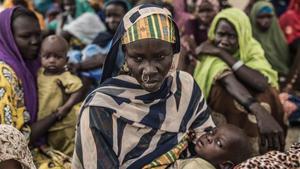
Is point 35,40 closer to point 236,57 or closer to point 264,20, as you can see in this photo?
point 236,57

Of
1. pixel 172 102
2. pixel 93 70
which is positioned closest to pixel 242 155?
pixel 172 102

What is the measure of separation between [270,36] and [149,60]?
336 centimetres

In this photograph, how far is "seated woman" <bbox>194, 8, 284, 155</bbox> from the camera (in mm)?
4016

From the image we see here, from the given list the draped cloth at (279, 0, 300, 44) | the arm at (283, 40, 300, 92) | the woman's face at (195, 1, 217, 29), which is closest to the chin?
the woman's face at (195, 1, 217, 29)

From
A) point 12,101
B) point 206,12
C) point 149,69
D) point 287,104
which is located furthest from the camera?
point 206,12

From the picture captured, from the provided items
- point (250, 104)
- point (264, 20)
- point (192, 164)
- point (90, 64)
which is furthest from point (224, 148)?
point (264, 20)

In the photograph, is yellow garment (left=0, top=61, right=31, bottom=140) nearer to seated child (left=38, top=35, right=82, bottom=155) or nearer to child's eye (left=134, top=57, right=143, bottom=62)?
Result: seated child (left=38, top=35, right=82, bottom=155)

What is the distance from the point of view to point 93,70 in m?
4.95

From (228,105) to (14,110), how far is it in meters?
1.54

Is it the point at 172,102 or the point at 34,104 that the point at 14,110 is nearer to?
the point at 34,104

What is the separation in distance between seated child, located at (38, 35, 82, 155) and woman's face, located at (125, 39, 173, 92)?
127cm

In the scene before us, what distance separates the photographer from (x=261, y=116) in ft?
11.9

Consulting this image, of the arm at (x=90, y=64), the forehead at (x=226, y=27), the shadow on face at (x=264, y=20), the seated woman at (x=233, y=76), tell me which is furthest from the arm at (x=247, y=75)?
the shadow on face at (x=264, y=20)

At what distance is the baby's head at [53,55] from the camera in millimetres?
4027
